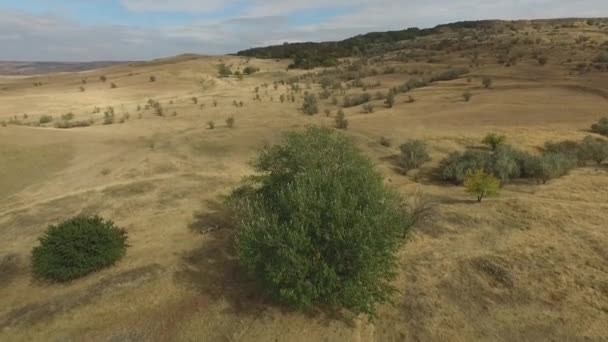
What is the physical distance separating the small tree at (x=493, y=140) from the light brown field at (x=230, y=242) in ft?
1.85

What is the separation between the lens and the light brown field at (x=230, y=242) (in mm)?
6934

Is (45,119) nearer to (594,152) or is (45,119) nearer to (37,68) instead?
(594,152)

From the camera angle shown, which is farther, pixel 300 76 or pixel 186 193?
pixel 300 76

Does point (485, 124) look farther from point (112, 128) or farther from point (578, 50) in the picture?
point (578, 50)

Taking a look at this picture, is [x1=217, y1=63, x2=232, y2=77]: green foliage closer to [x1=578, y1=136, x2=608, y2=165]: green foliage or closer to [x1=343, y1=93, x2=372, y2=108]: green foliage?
[x1=343, y1=93, x2=372, y2=108]: green foliage

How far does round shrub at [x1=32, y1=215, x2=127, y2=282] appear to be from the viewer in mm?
8383

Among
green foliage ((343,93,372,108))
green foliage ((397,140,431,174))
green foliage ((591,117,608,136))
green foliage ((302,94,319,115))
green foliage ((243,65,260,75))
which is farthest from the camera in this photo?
green foliage ((243,65,260,75))

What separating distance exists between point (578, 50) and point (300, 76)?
21615 millimetres

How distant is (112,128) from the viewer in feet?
66.5

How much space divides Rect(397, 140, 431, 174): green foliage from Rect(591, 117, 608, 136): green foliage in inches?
255

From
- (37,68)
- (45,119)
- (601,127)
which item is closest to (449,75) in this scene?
(601,127)

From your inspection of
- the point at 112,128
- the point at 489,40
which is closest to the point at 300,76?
the point at 489,40

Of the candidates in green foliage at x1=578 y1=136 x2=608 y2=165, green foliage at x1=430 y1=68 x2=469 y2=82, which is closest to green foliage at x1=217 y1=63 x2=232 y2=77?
green foliage at x1=430 y1=68 x2=469 y2=82

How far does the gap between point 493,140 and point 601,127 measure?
4.30m
